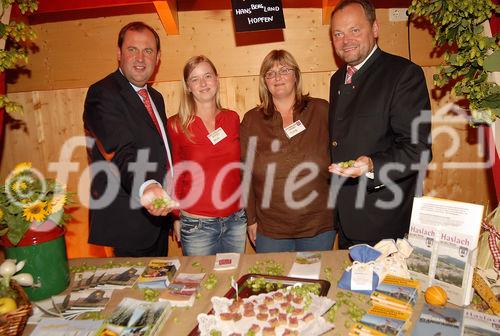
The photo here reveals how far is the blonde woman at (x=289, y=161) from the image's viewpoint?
2414 mm

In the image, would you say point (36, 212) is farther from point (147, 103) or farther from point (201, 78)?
point (201, 78)

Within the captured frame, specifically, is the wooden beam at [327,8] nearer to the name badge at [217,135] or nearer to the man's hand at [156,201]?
the name badge at [217,135]

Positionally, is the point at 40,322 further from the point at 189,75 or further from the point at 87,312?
the point at 189,75

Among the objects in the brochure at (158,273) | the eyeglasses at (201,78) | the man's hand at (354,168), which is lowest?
the brochure at (158,273)

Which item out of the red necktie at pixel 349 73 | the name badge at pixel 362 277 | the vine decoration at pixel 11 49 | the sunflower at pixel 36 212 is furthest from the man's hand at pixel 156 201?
the red necktie at pixel 349 73

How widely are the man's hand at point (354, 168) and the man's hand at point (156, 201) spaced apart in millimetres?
708

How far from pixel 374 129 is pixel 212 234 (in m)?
1.11

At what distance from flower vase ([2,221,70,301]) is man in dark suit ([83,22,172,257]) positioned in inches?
23.3

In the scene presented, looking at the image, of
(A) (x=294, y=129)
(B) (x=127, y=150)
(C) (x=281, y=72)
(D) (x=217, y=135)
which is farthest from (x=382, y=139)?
(B) (x=127, y=150)

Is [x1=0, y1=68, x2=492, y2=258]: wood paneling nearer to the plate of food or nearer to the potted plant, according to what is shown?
the potted plant

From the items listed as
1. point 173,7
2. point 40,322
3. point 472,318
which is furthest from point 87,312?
point 173,7

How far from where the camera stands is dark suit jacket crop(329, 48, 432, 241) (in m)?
1.96

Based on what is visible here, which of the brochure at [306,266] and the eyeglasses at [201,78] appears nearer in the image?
the brochure at [306,266]

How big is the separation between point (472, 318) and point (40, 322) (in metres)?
1.47
